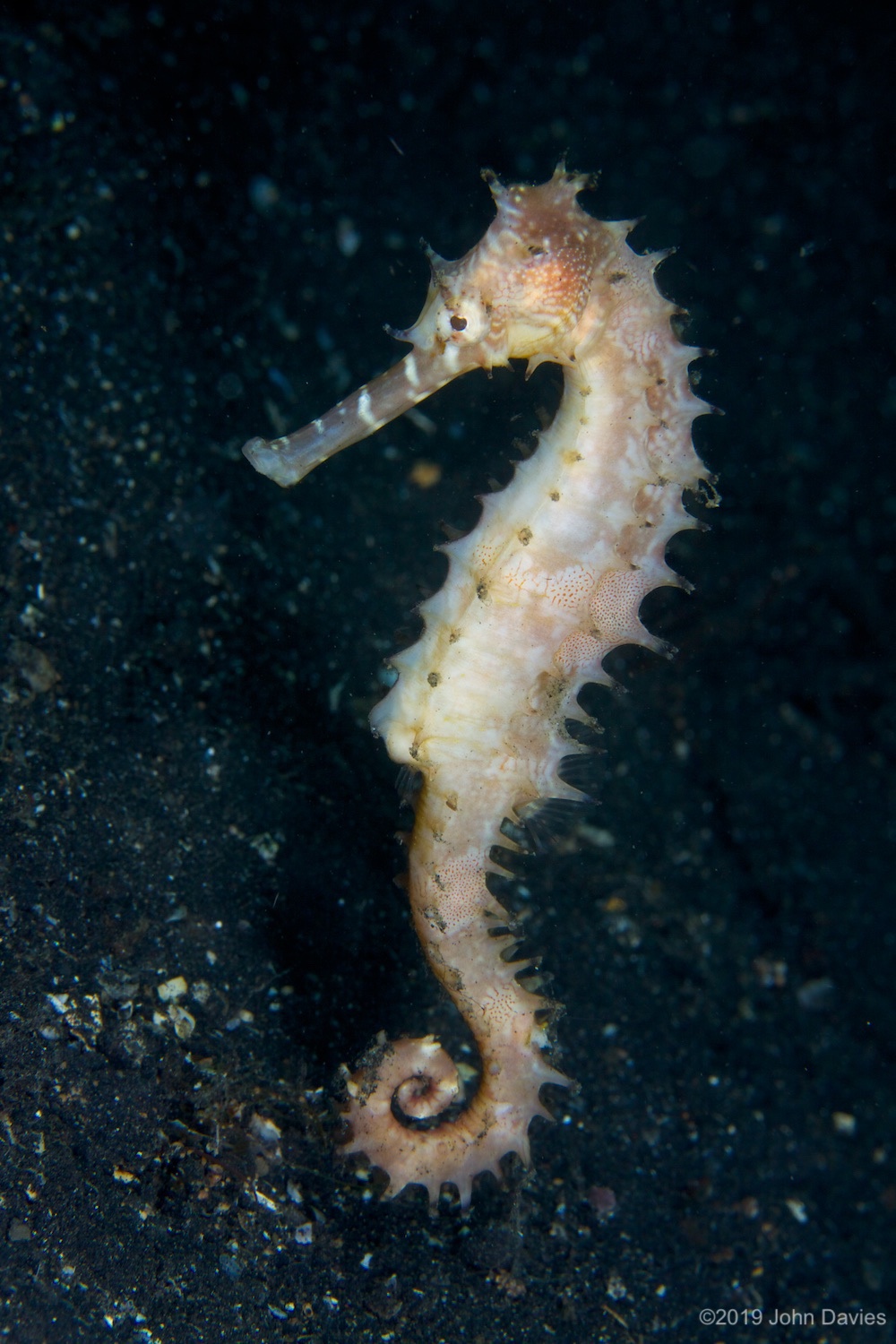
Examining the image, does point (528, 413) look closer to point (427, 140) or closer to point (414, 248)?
point (414, 248)

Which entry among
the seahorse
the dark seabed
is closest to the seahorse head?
the seahorse

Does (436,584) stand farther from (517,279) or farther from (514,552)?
(517,279)

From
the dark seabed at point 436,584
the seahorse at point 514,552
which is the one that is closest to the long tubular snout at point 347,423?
the seahorse at point 514,552

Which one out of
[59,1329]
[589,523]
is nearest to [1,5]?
[589,523]

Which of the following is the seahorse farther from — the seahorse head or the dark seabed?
the dark seabed

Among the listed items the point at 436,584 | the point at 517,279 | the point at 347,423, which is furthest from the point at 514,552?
the point at 436,584
